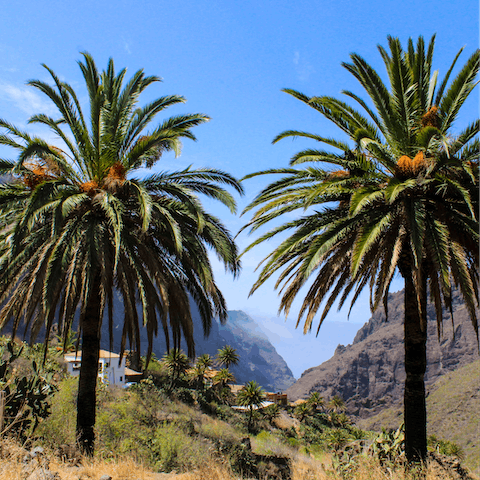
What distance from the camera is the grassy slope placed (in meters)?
75.4

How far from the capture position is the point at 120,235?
Result: 1058cm

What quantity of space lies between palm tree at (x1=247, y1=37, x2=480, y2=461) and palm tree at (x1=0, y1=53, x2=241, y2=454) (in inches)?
90.7

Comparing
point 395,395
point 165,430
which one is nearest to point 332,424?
point 165,430

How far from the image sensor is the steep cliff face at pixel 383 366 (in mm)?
158750

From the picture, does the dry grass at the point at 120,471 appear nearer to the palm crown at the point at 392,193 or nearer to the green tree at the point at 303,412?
the palm crown at the point at 392,193

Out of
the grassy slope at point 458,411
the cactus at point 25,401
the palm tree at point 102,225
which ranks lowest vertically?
the grassy slope at point 458,411

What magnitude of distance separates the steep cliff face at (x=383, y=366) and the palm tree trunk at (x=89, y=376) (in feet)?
536

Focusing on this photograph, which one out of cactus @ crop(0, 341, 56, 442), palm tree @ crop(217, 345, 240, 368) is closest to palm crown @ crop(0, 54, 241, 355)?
cactus @ crop(0, 341, 56, 442)

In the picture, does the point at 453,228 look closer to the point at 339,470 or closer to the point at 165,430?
the point at 339,470

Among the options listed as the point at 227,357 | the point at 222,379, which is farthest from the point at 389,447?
the point at 227,357

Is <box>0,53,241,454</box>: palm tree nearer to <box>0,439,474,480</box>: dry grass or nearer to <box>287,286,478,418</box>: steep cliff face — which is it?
<box>0,439,474,480</box>: dry grass

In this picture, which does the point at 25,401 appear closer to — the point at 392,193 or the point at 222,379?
the point at 392,193

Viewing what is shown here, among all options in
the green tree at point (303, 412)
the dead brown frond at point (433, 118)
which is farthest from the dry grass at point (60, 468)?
the green tree at point (303, 412)

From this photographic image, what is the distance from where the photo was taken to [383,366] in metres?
181
